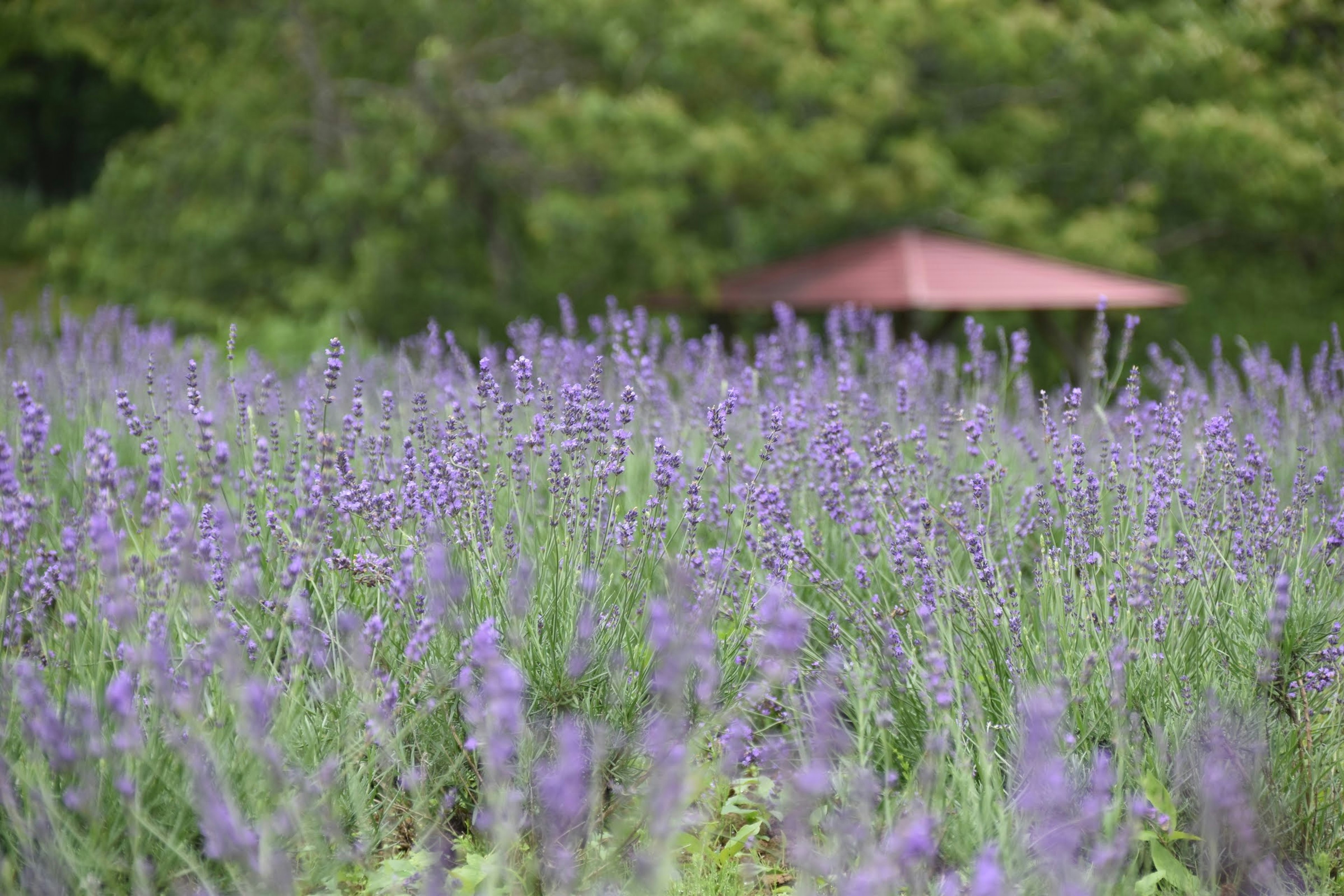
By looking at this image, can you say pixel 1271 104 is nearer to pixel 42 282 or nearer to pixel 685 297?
pixel 685 297

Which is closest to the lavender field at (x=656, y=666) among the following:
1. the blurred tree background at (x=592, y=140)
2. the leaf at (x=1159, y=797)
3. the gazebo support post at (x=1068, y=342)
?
the leaf at (x=1159, y=797)

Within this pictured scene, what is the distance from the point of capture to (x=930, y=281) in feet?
28.5

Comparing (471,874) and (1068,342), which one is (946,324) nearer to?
(1068,342)

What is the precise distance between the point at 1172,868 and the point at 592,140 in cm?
751

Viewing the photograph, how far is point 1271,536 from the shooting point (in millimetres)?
2562

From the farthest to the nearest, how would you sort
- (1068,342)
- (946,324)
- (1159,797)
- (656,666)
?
(1068,342)
(946,324)
(656,666)
(1159,797)

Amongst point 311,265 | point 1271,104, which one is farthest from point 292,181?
point 1271,104

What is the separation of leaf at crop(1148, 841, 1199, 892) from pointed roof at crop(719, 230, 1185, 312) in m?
6.48

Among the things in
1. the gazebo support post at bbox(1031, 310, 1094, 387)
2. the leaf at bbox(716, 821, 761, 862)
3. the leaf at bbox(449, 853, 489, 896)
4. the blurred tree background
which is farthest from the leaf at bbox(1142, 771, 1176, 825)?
the gazebo support post at bbox(1031, 310, 1094, 387)

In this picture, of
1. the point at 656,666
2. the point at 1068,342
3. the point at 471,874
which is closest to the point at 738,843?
the point at 656,666

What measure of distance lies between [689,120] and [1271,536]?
7.40 meters

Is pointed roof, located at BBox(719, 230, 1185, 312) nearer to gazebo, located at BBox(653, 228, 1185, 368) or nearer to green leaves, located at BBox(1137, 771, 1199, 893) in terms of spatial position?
gazebo, located at BBox(653, 228, 1185, 368)

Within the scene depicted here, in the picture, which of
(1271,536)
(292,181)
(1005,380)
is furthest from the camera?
(292,181)

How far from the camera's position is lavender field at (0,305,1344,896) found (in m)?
1.65
